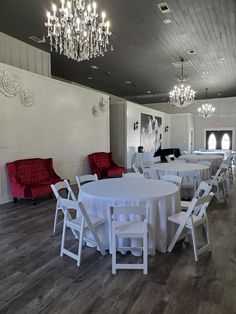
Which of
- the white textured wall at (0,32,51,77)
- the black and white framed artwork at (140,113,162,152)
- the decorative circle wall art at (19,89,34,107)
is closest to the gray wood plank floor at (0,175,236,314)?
the decorative circle wall art at (19,89,34,107)

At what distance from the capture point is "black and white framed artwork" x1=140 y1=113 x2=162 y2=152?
38.1 feet

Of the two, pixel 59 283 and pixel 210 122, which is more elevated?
pixel 210 122

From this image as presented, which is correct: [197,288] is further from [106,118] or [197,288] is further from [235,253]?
[106,118]

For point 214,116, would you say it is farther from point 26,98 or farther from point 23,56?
point 26,98

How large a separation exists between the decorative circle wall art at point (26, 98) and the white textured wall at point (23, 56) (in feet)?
3.80

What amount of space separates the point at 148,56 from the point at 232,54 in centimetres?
252

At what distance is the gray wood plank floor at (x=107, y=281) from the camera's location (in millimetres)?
2109

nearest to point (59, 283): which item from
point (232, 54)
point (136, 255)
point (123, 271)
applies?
point (123, 271)

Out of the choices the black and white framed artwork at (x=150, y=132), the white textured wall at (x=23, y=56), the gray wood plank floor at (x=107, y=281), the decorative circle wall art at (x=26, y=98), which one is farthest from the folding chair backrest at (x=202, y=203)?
the black and white framed artwork at (x=150, y=132)

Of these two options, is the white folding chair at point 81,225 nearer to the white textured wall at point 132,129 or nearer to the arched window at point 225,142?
the white textured wall at point 132,129

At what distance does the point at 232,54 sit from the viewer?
7129 millimetres

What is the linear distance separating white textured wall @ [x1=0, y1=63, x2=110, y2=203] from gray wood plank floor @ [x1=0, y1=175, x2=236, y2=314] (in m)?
2.71

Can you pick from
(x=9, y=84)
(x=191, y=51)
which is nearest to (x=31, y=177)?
(x=9, y=84)

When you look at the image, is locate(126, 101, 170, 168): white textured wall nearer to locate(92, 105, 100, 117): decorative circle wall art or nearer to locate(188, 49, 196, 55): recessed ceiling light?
locate(92, 105, 100, 117): decorative circle wall art
